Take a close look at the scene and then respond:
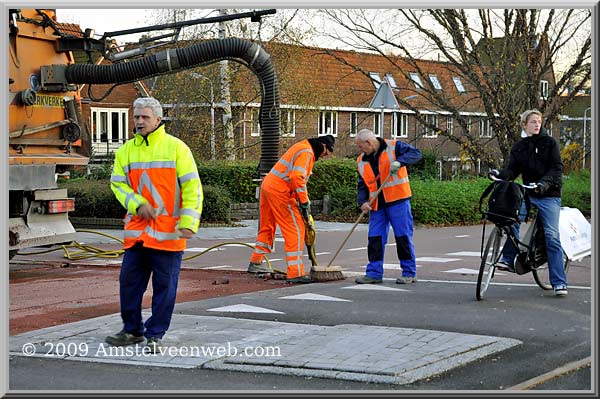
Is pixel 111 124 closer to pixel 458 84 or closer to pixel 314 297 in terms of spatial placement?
pixel 458 84

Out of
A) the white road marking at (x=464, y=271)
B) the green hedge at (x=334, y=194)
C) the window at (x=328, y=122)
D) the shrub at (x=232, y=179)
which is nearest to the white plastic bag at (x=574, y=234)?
the white road marking at (x=464, y=271)

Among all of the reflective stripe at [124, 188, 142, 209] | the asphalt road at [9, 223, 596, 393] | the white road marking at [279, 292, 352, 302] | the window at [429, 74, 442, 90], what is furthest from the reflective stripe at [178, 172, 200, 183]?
the window at [429, 74, 442, 90]

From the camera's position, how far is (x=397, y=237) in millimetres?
11531

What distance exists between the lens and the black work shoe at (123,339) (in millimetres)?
7383

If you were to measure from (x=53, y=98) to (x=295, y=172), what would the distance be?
149 inches

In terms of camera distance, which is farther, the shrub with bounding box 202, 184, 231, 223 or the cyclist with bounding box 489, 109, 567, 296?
the shrub with bounding box 202, 184, 231, 223

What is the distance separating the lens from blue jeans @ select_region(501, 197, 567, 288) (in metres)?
10.0

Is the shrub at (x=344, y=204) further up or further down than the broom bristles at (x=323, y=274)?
further up

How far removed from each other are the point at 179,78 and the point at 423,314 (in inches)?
855

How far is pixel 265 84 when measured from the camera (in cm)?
1423

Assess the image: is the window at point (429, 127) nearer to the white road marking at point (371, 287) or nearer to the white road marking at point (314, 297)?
the white road marking at point (371, 287)

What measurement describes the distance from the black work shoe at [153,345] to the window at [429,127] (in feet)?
66.2

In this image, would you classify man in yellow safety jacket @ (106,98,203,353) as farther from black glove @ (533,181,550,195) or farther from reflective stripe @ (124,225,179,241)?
black glove @ (533,181,550,195)

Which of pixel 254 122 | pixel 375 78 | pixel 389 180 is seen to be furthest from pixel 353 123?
pixel 389 180
